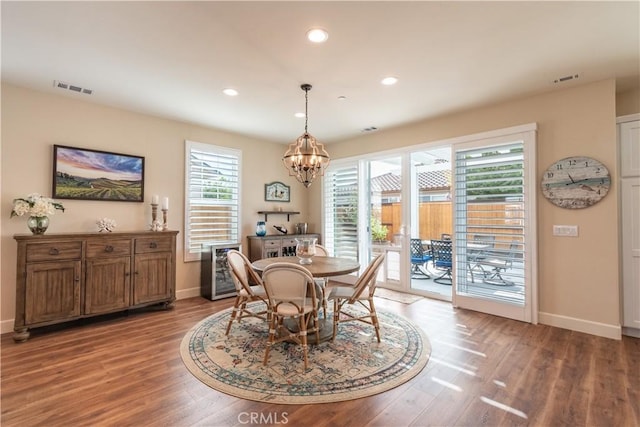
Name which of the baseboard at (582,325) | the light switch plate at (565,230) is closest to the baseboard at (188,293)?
the baseboard at (582,325)

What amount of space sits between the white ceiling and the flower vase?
1555 mm

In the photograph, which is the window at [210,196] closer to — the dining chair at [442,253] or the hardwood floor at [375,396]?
the hardwood floor at [375,396]

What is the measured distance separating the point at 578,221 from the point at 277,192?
4760mm

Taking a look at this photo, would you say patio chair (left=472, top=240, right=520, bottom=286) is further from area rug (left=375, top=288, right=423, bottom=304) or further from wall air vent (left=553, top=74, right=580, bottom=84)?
wall air vent (left=553, top=74, right=580, bottom=84)

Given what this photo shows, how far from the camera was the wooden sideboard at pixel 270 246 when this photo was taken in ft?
17.4

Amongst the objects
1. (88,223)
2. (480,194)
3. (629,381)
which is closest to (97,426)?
(88,223)

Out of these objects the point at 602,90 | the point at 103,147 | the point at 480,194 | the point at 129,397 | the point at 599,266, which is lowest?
the point at 129,397

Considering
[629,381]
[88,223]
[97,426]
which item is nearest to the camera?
[97,426]

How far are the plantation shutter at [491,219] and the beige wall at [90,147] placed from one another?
3.69 m

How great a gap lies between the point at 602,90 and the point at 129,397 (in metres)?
5.46

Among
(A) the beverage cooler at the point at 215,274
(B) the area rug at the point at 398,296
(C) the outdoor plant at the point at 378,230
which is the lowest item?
(B) the area rug at the point at 398,296

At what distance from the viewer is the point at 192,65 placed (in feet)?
9.70

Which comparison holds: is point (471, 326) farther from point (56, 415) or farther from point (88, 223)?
point (88, 223)

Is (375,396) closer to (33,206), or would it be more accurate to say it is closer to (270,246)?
(270,246)
